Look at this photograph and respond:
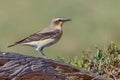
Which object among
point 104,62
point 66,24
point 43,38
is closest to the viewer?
point 104,62

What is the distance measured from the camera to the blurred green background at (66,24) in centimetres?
1862

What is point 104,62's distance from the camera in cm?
891

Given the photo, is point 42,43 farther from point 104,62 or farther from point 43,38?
point 104,62

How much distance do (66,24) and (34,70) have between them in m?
15.3

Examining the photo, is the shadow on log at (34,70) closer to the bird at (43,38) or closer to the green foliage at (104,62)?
the green foliage at (104,62)

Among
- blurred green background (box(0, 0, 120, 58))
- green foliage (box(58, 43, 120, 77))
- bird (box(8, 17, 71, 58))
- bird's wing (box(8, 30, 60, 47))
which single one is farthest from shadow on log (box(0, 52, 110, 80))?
blurred green background (box(0, 0, 120, 58))

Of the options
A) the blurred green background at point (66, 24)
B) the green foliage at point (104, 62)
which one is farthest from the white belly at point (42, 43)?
the green foliage at point (104, 62)

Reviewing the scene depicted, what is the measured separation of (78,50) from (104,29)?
7.51 feet

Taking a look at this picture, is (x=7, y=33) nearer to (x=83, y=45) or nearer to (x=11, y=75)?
(x=83, y=45)

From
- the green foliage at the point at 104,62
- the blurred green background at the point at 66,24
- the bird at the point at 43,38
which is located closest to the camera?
the green foliage at the point at 104,62

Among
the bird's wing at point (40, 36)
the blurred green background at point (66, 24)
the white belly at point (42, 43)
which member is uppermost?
the blurred green background at point (66, 24)

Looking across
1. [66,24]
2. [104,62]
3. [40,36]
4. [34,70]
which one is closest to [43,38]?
[40,36]

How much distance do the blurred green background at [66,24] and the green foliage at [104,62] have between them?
25.0 ft

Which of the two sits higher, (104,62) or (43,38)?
(43,38)
